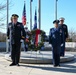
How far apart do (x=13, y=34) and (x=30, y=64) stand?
5.18ft

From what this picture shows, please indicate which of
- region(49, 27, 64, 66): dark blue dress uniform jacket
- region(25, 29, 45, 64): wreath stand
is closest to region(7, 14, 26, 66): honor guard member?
region(49, 27, 64, 66): dark blue dress uniform jacket

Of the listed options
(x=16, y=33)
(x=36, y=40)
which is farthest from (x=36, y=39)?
(x=16, y=33)

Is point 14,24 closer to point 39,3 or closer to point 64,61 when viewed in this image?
point 64,61

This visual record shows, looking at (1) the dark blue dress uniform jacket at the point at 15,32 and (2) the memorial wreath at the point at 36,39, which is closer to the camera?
(1) the dark blue dress uniform jacket at the point at 15,32

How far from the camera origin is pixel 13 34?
907 centimetres

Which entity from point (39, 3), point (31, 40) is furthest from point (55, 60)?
point (39, 3)

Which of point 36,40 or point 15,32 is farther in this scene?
point 36,40

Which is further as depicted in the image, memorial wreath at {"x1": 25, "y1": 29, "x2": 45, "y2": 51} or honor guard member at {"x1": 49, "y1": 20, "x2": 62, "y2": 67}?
memorial wreath at {"x1": 25, "y1": 29, "x2": 45, "y2": 51}

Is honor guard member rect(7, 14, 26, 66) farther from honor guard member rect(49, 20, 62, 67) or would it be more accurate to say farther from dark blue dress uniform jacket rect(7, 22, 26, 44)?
honor guard member rect(49, 20, 62, 67)

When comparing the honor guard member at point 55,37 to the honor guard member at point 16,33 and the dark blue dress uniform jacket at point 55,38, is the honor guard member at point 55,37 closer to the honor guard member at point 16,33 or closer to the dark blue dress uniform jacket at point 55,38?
the dark blue dress uniform jacket at point 55,38

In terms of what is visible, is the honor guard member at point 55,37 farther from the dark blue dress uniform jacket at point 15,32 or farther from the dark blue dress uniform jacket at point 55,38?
the dark blue dress uniform jacket at point 15,32

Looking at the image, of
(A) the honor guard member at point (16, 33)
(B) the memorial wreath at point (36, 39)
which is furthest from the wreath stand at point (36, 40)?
(A) the honor guard member at point (16, 33)

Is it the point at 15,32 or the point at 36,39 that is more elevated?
the point at 15,32

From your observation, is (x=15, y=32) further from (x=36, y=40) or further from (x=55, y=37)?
(x=36, y=40)
